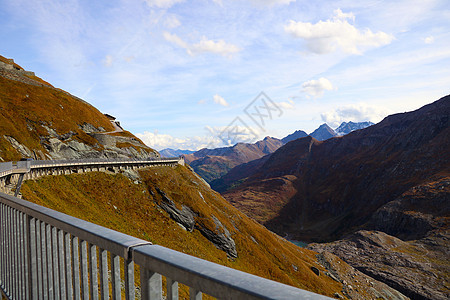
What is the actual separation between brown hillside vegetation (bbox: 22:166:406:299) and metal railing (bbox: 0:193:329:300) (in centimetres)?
2987

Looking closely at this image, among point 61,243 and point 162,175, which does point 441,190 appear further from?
point 61,243

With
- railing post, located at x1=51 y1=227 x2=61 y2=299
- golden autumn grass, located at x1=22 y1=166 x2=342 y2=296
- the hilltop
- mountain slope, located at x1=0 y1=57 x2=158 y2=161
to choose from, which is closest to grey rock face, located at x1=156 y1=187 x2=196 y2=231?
the hilltop

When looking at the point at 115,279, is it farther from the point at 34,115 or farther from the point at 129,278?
the point at 34,115

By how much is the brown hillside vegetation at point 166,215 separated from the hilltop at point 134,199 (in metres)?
0.19

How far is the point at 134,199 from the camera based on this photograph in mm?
55938

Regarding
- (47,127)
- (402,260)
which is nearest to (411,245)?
(402,260)

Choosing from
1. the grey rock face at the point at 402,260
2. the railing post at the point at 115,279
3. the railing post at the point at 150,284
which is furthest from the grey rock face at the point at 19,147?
the grey rock face at the point at 402,260

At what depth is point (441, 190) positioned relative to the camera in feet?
466

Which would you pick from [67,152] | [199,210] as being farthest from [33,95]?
[199,210]

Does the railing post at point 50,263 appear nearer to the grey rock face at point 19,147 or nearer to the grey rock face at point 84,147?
the grey rock face at point 19,147

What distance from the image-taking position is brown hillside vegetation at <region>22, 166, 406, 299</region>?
1647 inches

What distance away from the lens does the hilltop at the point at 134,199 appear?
46.5 metres

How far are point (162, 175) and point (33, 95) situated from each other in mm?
47808

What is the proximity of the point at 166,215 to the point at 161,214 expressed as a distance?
46.8 inches
